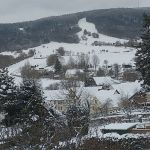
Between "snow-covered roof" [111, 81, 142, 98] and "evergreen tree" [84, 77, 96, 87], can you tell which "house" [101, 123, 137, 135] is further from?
"evergreen tree" [84, 77, 96, 87]

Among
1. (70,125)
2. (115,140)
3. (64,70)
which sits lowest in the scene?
(64,70)

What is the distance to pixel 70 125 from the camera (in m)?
18.3

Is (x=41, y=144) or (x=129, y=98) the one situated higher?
(x=41, y=144)

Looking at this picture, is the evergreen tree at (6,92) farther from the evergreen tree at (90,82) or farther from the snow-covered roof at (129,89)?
the evergreen tree at (90,82)

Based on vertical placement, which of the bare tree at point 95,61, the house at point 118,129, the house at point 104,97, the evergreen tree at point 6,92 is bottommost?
the bare tree at point 95,61

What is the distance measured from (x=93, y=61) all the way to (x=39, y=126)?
16353cm

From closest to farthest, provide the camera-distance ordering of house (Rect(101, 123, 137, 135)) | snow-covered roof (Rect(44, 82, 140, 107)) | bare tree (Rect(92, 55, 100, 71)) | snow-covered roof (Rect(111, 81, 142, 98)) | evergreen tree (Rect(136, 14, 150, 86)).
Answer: house (Rect(101, 123, 137, 135)) → evergreen tree (Rect(136, 14, 150, 86)) → snow-covered roof (Rect(44, 82, 140, 107)) → snow-covered roof (Rect(111, 81, 142, 98)) → bare tree (Rect(92, 55, 100, 71))

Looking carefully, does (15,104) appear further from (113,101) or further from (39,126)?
(113,101)

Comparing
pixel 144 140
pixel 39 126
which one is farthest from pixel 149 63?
pixel 39 126

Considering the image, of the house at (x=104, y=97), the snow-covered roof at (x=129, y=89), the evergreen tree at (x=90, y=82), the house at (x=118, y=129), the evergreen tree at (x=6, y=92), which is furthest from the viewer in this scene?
the evergreen tree at (x=90, y=82)

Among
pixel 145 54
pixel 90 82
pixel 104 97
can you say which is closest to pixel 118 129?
pixel 145 54

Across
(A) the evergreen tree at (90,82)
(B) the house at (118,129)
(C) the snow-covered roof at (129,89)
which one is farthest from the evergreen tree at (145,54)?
(A) the evergreen tree at (90,82)

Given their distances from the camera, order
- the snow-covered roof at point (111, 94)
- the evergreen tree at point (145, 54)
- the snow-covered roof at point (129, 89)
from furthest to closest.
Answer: the snow-covered roof at point (129, 89)
the snow-covered roof at point (111, 94)
the evergreen tree at point (145, 54)

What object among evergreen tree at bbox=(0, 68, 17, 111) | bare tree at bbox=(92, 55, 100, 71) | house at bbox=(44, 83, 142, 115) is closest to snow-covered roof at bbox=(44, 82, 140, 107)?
house at bbox=(44, 83, 142, 115)
